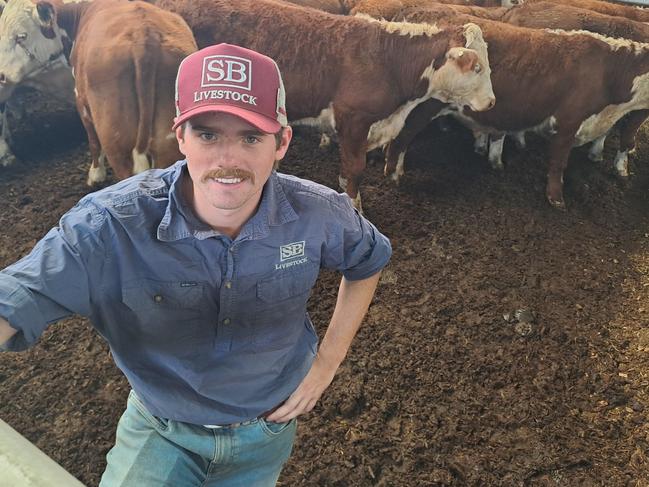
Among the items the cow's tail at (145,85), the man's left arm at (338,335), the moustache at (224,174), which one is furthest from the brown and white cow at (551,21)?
the moustache at (224,174)

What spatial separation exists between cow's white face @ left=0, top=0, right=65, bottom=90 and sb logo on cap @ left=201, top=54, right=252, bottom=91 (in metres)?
4.29

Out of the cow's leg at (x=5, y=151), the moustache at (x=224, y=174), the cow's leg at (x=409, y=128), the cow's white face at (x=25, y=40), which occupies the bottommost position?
the cow's leg at (x=5, y=151)

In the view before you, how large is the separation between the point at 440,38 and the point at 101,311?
407cm

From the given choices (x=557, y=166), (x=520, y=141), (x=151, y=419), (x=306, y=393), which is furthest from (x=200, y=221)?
(x=520, y=141)

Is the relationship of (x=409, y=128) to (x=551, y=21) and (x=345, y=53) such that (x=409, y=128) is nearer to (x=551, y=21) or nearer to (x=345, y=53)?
(x=345, y=53)

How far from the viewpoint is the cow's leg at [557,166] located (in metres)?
5.32

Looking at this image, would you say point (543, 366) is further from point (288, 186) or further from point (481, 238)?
point (288, 186)

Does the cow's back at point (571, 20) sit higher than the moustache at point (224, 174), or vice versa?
the moustache at point (224, 174)

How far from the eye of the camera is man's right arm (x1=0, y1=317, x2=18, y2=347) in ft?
4.03

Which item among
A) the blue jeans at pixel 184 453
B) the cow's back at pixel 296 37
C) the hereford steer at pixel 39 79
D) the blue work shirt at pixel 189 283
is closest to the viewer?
the blue work shirt at pixel 189 283

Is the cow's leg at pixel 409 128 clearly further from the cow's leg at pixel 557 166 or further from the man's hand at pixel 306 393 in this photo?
the man's hand at pixel 306 393

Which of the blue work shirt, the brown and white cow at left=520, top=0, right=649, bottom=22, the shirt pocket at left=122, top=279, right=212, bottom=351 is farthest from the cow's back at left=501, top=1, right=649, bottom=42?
the shirt pocket at left=122, top=279, right=212, bottom=351

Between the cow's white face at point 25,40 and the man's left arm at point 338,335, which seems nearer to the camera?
the man's left arm at point 338,335

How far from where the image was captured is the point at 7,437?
0.92 m
